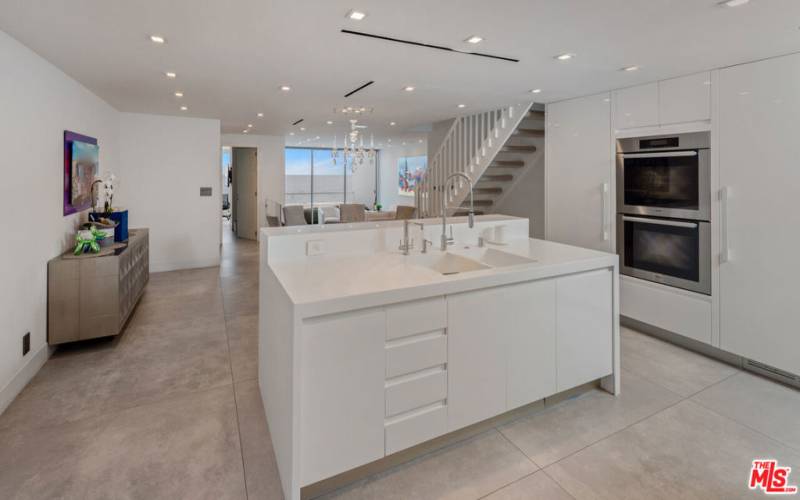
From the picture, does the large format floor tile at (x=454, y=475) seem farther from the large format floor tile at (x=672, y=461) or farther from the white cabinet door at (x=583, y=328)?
the white cabinet door at (x=583, y=328)

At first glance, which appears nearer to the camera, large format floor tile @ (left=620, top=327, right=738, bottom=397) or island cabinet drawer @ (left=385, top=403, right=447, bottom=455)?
island cabinet drawer @ (left=385, top=403, right=447, bottom=455)

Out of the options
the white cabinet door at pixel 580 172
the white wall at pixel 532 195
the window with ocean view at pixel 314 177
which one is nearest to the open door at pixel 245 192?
the window with ocean view at pixel 314 177

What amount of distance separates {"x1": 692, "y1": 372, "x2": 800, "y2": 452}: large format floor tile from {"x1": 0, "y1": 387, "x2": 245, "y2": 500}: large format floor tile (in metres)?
2.75

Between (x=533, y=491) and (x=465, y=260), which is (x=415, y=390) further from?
(x=465, y=260)

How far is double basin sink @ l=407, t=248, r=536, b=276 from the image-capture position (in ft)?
8.25

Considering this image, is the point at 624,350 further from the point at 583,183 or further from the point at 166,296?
the point at 166,296

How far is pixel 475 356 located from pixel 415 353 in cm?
36

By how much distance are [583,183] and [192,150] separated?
5407 millimetres

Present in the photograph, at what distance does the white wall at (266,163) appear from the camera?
884cm

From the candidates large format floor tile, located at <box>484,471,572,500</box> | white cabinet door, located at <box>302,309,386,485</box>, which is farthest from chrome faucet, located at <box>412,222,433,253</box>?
large format floor tile, located at <box>484,471,572,500</box>

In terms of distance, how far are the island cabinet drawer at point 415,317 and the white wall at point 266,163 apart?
305 inches

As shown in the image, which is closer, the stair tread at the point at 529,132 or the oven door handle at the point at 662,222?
the oven door handle at the point at 662,222

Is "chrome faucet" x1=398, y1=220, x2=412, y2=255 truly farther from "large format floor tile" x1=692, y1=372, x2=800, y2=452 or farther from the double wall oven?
the double wall oven
